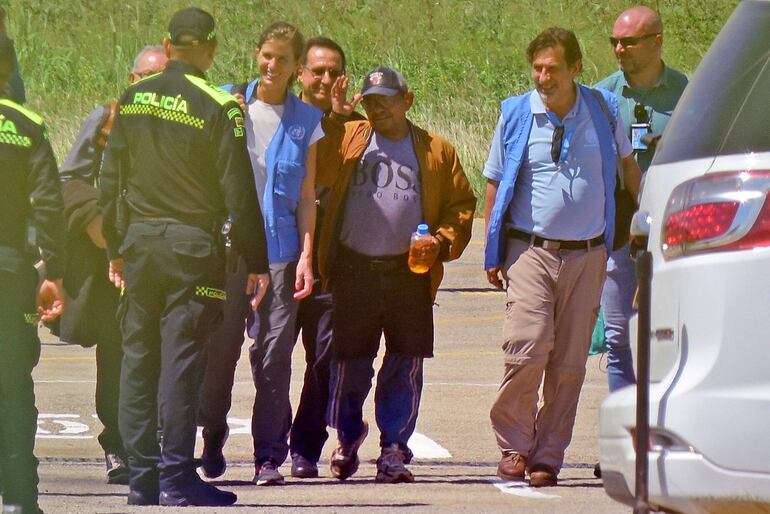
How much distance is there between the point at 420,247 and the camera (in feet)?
29.5

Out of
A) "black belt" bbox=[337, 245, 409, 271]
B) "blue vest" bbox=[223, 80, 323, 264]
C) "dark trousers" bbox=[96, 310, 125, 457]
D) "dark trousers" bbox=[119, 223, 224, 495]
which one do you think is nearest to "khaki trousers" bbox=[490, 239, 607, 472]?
"black belt" bbox=[337, 245, 409, 271]

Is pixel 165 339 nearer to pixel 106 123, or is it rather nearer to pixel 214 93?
pixel 214 93

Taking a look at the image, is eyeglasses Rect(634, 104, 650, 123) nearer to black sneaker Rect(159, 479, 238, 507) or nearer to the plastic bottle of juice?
the plastic bottle of juice

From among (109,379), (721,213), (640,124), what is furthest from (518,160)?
(721,213)

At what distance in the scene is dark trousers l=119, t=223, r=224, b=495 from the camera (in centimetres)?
771

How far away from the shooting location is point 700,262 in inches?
193

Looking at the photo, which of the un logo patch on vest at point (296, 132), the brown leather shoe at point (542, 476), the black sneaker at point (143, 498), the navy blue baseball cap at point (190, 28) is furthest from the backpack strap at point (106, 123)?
the brown leather shoe at point (542, 476)

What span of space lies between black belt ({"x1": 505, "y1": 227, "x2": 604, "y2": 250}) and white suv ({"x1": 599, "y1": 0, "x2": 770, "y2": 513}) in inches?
143

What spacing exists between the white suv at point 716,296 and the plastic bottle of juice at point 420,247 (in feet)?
12.4

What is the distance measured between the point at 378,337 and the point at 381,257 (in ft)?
1.28

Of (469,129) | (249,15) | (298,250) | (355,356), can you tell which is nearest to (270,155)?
(298,250)

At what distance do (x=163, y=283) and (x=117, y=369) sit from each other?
1.38 m

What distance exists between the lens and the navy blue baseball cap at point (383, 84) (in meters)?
9.14

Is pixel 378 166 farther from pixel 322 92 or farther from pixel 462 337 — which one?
pixel 462 337
